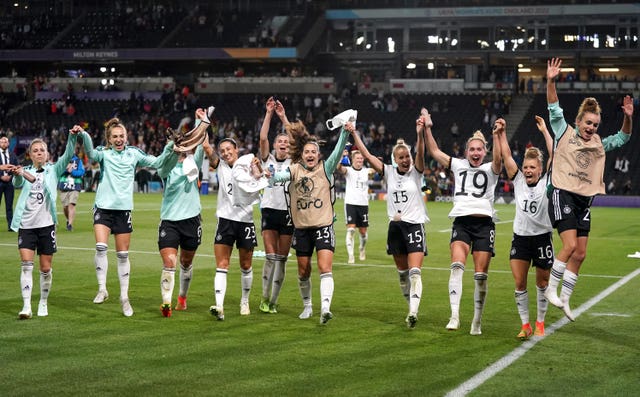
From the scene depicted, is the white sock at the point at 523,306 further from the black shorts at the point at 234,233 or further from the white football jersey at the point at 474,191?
the black shorts at the point at 234,233

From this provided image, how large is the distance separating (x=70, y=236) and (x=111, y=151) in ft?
39.7

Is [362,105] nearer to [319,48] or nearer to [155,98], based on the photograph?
[319,48]

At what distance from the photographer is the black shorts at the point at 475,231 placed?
10.9m

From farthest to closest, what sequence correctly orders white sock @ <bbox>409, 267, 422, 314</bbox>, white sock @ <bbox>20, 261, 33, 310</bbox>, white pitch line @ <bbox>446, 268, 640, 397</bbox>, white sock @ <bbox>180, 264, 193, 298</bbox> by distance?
white sock @ <bbox>180, 264, 193, 298</bbox>, white sock @ <bbox>20, 261, 33, 310</bbox>, white sock @ <bbox>409, 267, 422, 314</bbox>, white pitch line @ <bbox>446, 268, 640, 397</bbox>

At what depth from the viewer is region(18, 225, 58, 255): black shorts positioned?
1174 centimetres

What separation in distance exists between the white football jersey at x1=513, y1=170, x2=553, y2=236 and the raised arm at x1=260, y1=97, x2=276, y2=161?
3.28 metres

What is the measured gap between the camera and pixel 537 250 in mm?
10625

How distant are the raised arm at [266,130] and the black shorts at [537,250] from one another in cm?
359

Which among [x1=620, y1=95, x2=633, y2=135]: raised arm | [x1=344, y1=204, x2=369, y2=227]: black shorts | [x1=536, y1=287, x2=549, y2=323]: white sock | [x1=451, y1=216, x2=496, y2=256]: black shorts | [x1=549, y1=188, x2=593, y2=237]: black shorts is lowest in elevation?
[x1=536, y1=287, x2=549, y2=323]: white sock

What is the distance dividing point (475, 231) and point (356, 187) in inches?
356

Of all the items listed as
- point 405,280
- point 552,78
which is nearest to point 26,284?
point 405,280

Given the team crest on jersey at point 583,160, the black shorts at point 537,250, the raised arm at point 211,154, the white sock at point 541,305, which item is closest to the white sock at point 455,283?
the black shorts at point 537,250

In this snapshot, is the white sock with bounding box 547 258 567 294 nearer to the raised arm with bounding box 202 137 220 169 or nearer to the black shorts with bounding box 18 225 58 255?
the raised arm with bounding box 202 137 220 169

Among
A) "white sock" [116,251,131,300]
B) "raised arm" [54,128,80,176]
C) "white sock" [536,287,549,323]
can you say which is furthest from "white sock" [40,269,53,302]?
"white sock" [536,287,549,323]
